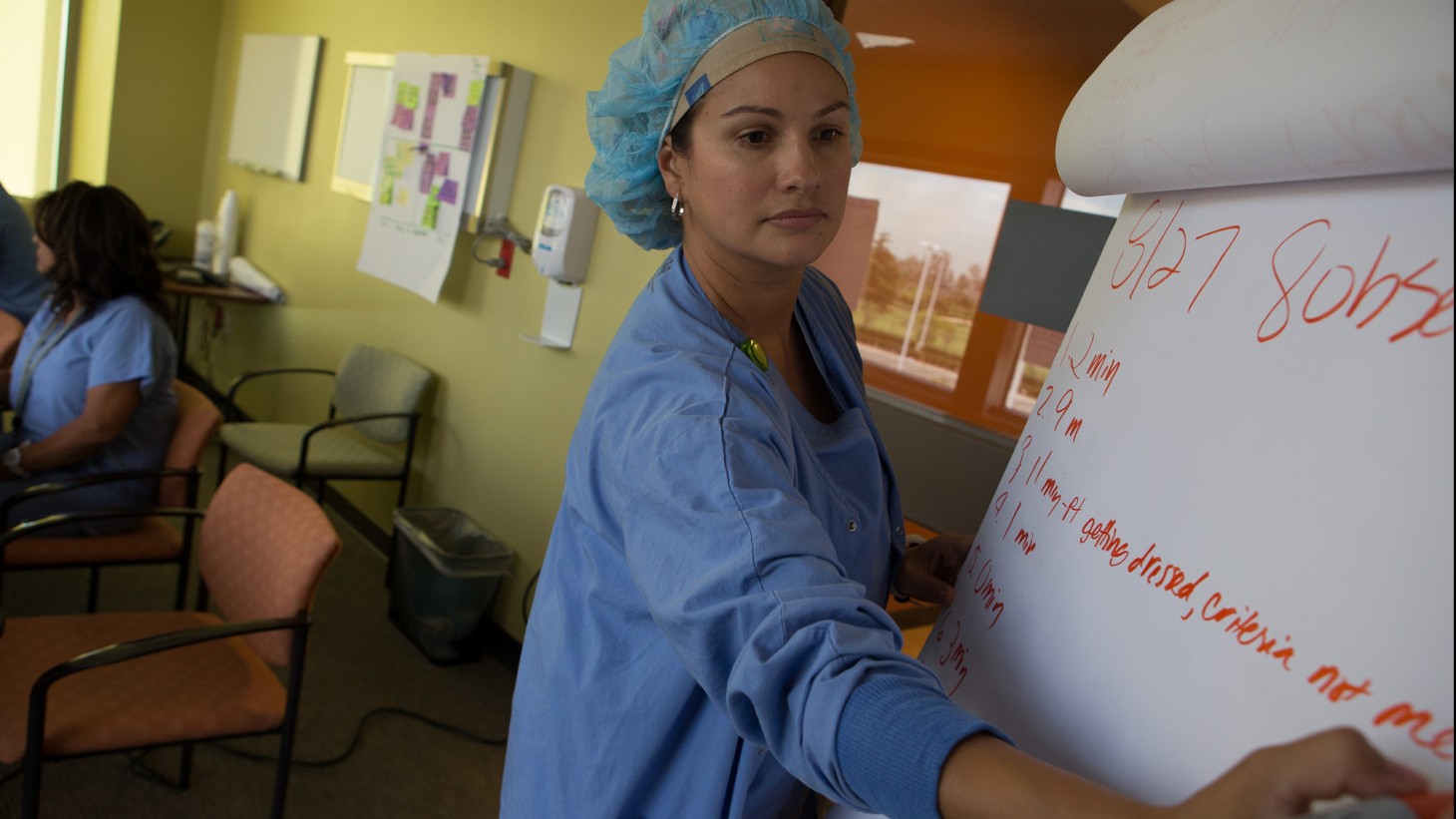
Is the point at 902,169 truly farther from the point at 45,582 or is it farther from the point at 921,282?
the point at 45,582

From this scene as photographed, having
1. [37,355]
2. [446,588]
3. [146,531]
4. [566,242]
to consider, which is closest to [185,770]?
[146,531]

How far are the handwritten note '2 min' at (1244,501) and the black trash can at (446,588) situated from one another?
254 cm

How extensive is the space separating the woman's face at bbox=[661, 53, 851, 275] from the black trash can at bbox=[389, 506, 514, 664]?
7.68 ft

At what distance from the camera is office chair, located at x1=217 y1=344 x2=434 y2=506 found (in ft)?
11.4

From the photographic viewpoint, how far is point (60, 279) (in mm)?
2617

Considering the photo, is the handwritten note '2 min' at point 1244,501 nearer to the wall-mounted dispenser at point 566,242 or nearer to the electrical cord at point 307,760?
the electrical cord at point 307,760

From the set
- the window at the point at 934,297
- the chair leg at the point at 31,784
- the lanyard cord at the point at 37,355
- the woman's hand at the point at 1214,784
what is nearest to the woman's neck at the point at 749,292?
the woman's hand at the point at 1214,784

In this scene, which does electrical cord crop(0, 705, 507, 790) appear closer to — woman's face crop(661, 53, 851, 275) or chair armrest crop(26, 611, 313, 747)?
chair armrest crop(26, 611, 313, 747)

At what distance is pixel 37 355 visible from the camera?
2623 millimetres

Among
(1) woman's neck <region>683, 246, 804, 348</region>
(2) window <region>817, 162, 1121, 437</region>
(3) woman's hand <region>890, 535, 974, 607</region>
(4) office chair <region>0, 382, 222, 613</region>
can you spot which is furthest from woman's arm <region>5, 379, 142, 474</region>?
(3) woman's hand <region>890, 535, 974, 607</region>

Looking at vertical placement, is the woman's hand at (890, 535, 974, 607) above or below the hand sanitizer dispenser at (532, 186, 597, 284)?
below

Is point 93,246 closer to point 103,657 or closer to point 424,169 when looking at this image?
point 424,169

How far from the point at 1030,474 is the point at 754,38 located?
1.72 ft

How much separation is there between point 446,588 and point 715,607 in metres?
2.64
